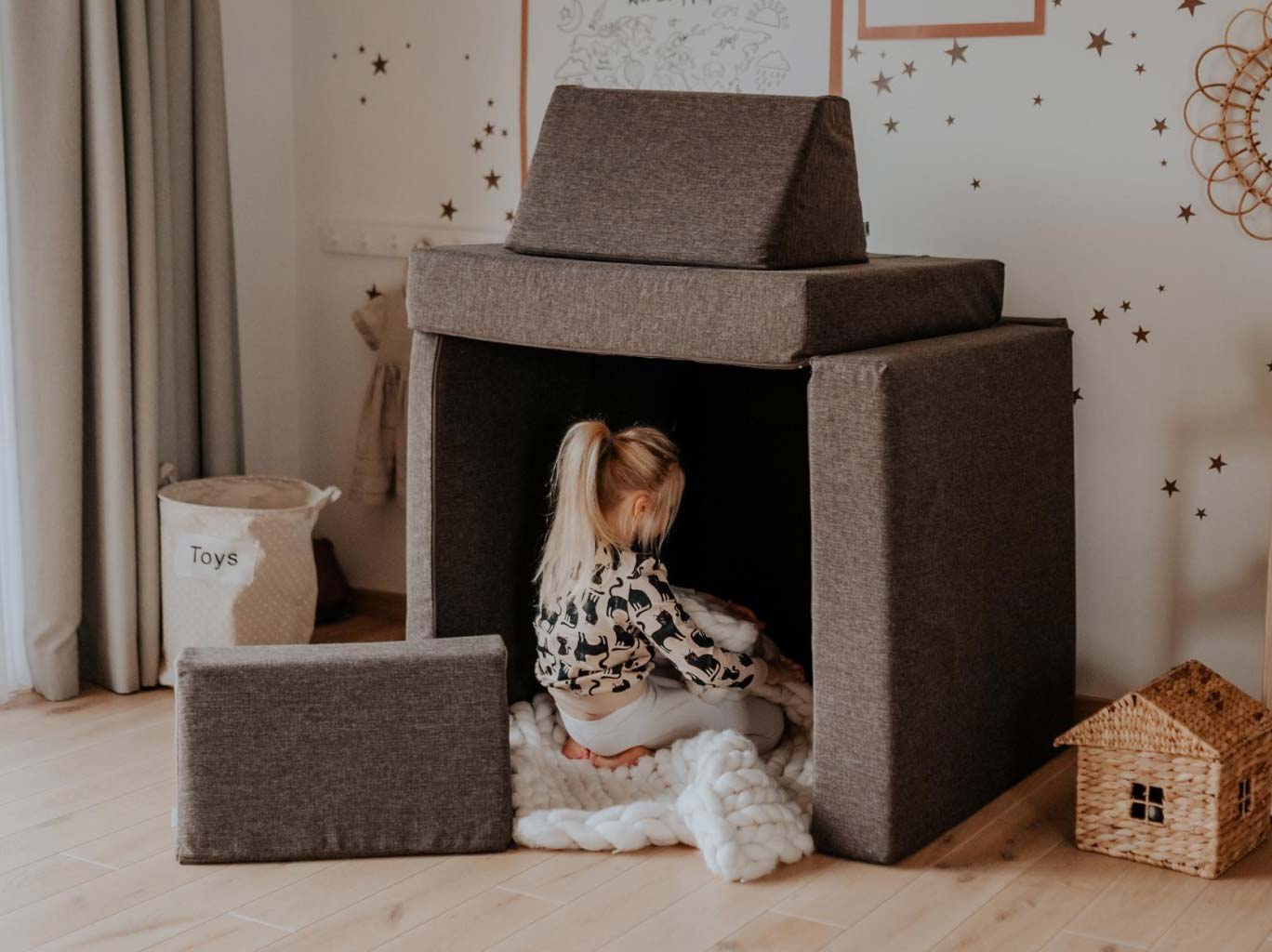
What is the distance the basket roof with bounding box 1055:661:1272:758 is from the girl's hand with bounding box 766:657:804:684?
1.75ft

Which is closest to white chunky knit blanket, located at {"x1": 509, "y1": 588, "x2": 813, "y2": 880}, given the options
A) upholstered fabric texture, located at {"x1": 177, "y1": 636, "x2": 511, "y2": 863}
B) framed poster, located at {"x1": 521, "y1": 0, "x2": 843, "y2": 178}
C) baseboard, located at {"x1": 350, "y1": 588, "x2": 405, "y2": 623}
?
upholstered fabric texture, located at {"x1": 177, "y1": 636, "x2": 511, "y2": 863}

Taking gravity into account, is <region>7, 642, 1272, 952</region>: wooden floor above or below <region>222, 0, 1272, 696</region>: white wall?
below

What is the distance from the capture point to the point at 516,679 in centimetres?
276

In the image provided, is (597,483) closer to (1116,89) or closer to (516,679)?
(516,679)

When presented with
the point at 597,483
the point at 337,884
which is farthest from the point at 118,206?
the point at 337,884

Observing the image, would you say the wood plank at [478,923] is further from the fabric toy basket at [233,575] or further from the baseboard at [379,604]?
the baseboard at [379,604]

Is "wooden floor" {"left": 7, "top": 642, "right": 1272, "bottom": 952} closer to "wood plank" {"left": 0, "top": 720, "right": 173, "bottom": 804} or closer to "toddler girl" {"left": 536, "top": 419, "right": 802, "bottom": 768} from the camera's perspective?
"wood plank" {"left": 0, "top": 720, "right": 173, "bottom": 804}

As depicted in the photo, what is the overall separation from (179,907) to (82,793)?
521 millimetres

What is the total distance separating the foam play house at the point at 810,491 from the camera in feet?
7.06

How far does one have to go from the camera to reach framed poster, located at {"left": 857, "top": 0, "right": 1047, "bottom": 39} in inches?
106

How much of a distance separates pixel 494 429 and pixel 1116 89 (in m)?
1.23

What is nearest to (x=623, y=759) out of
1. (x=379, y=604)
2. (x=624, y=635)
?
(x=624, y=635)

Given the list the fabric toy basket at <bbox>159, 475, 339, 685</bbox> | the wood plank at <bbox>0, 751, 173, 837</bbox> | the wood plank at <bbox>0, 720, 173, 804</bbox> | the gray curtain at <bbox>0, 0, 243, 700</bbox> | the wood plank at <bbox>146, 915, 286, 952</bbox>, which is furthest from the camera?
the fabric toy basket at <bbox>159, 475, 339, 685</bbox>

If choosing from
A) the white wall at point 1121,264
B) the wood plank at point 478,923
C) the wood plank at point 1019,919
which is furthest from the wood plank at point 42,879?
the white wall at point 1121,264
